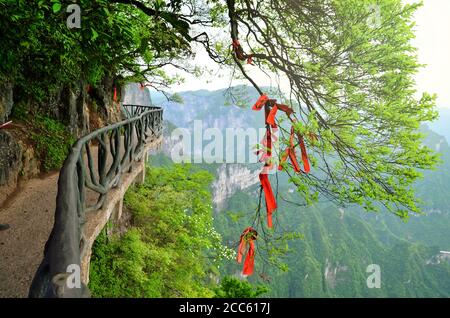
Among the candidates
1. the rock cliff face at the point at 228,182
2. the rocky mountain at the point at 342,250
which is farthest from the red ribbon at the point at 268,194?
the rock cliff face at the point at 228,182

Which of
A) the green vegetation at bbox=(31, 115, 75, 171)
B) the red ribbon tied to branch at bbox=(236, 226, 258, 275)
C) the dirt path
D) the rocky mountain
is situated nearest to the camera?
the dirt path

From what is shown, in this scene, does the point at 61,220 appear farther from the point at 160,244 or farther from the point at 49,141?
the point at 160,244

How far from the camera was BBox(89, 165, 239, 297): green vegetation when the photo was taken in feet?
27.7

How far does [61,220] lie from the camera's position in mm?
2016

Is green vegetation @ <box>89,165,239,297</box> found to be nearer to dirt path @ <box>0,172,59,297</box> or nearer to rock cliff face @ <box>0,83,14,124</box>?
dirt path @ <box>0,172,59,297</box>

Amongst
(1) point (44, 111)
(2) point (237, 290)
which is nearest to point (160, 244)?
(1) point (44, 111)

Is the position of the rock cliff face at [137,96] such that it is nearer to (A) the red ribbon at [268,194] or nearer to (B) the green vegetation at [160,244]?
(B) the green vegetation at [160,244]

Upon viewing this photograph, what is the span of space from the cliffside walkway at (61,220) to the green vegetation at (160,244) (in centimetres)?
307

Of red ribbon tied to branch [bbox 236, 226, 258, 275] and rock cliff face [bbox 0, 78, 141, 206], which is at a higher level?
rock cliff face [bbox 0, 78, 141, 206]

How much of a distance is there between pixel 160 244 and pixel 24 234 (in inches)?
269

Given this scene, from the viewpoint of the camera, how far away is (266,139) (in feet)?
12.4

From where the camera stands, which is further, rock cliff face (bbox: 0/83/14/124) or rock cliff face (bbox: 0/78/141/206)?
rock cliff face (bbox: 0/83/14/124)

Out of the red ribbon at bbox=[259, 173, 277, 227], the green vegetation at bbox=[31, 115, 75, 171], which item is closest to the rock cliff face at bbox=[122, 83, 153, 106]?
the green vegetation at bbox=[31, 115, 75, 171]
